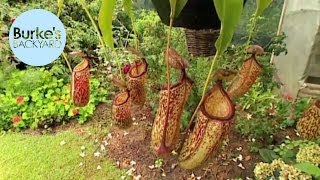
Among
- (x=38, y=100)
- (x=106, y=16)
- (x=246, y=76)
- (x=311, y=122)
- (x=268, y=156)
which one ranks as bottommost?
(x=38, y=100)

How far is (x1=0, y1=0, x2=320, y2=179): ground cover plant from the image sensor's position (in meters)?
1.17

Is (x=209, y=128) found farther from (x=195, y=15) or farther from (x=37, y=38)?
(x=37, y=38)

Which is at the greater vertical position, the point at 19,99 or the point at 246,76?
the point at 246,76

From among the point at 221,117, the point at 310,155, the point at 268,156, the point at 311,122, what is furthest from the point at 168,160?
the point at 221,117

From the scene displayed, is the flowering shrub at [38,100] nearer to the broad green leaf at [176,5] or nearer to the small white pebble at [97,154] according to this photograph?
the small white pebble at [97,154]

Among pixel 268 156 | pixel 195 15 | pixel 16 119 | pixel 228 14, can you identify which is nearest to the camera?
pixel 228 14

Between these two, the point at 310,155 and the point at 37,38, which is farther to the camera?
the point at 310,155

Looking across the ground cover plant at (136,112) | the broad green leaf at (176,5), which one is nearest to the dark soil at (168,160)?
the ground cover plant at (136,112)

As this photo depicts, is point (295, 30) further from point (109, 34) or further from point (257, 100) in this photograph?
point (109, 34)

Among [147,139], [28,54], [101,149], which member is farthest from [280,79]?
[28,54]

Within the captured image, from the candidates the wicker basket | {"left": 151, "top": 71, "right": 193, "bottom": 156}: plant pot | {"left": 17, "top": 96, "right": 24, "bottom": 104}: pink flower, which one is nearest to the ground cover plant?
{"left": 17, "top": 96, "right": 24, "bottom": 104}: pink flower

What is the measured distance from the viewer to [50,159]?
1733mm

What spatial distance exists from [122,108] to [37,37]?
29 centimetres

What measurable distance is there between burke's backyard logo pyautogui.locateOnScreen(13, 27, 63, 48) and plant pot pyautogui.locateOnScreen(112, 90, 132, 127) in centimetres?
23
